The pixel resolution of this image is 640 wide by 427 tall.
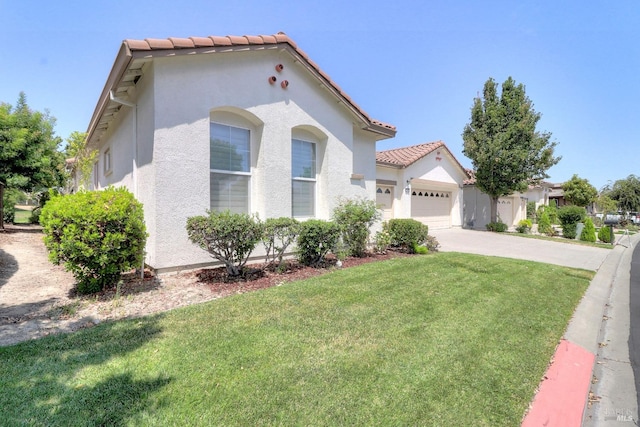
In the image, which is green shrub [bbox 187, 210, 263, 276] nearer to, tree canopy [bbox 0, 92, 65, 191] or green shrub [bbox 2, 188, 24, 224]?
tree canopy [bbox 0, 92, 65, 191]

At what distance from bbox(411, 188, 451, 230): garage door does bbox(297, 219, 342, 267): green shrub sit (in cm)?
1078

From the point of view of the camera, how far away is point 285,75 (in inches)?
332

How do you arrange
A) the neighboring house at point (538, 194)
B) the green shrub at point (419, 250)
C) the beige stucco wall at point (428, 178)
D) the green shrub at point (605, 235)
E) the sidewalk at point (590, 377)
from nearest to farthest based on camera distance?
the sidewalk at point (590, 377) < the green shrub at point (419, 250) < the beige stucco wall at point (428, 178) < the green shrub at point (605, 235) < the neighboring house at point (538, 194)

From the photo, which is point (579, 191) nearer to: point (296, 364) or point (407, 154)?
point (407, 154)

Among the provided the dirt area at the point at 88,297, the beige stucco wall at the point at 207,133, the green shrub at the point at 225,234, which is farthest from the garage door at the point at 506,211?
the green shrub at the point at 225,234

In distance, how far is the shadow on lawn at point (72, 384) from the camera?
2.43 meters

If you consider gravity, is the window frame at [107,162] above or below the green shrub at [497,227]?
above

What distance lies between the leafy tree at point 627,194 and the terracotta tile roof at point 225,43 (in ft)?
172

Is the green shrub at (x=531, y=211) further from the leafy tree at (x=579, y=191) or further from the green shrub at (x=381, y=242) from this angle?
the green shrub at (x=381, y=242)

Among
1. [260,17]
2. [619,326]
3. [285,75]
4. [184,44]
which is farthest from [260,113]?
[619,326]

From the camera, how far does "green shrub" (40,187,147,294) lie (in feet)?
16.6

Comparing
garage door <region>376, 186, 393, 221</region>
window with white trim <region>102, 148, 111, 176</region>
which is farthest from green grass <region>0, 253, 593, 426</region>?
garage door <region>376, 186, 393, 221</region>

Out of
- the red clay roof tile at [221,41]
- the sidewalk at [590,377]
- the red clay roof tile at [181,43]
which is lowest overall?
the sidewalk at [590,377]

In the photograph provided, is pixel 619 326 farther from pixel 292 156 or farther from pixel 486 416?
pixel 292 156
